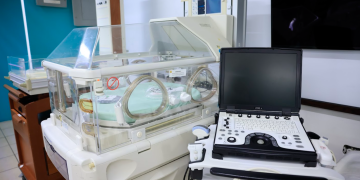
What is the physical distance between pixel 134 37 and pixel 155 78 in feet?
2.11

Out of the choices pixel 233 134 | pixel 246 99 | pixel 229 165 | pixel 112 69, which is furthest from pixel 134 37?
pixel 229 165

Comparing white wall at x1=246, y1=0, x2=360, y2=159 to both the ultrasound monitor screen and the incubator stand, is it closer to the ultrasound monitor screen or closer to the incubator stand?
Result: the ultrasound monitor screen

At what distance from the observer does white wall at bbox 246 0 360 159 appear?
1.42 m

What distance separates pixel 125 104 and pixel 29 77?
1123 millimetres

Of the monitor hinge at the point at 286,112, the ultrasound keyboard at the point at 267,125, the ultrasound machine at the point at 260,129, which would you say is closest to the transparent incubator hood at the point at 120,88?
the ultrasound machine at the point at 260,129

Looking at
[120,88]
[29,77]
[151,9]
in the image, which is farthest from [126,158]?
[151,9]

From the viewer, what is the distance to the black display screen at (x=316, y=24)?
1337mm

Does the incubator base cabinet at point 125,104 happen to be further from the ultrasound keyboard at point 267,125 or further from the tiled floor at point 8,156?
the tiled floor at point 8,156

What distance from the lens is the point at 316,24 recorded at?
147 cm

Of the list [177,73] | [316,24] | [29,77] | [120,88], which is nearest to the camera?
[120,88]

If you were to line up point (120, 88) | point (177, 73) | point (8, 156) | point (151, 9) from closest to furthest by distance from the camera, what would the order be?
point (120, 88)
point (177, 73)
point (8, 156)
point (151, 9)

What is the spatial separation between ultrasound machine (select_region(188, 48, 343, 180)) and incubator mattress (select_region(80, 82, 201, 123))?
0.27 meters

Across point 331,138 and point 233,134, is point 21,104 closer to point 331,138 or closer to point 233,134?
point 233,134

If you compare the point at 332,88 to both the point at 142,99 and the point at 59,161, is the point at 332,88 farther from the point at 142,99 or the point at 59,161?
the point at 59,161
